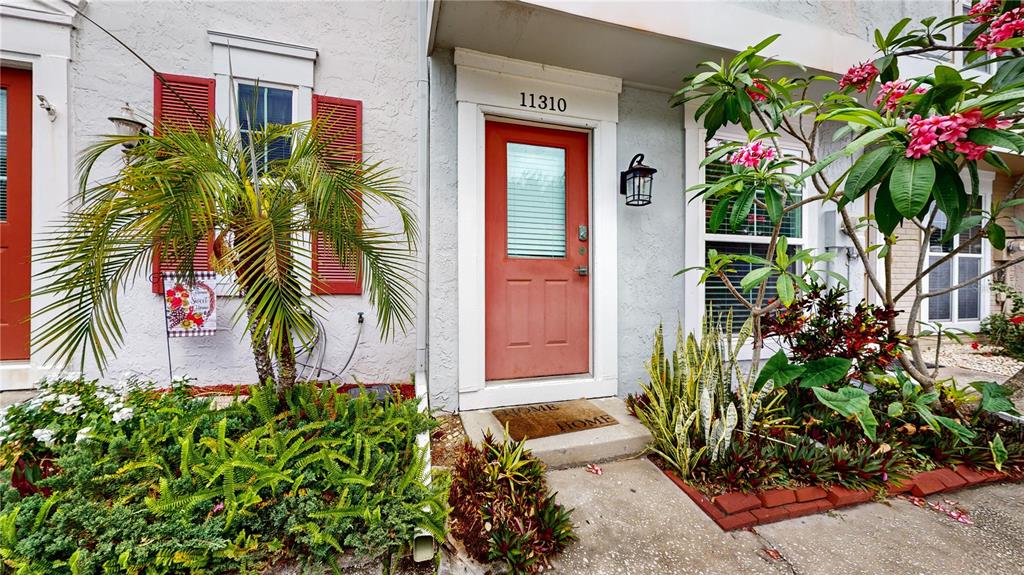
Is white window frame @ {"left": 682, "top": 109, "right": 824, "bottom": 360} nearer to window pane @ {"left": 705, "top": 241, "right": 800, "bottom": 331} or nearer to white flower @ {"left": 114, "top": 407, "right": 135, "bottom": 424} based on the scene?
window pane @ {"left": 705, "top": 241, "right": 800, "bottom": 331}

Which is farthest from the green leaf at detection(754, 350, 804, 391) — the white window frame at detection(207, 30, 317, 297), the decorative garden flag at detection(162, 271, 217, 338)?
the decorative garden flag at detection(162, 271, 217, 338)

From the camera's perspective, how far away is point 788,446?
1863mm

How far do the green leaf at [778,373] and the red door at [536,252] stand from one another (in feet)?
3.64

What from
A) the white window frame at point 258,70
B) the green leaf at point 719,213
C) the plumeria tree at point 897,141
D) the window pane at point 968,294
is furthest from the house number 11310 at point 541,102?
the window pane at point 968,294

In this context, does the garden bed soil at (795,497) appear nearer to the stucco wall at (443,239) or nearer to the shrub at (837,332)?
the shrub at (837,332)

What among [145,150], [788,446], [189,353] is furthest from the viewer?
[189,353]

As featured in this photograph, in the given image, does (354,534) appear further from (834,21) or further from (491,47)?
(834,21)

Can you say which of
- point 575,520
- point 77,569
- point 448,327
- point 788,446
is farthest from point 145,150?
point 788,446

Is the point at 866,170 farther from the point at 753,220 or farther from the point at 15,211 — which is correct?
the point at 15,211

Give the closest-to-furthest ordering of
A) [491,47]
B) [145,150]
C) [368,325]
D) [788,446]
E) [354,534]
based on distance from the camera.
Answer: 1. [354,534]
2. [145,150]
3. [788,446]
4. [491,47]
5. [368,325]

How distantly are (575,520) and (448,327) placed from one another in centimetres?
136

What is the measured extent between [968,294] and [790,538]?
20.2 feet

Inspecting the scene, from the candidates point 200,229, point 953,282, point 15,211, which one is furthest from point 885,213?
point 953,282

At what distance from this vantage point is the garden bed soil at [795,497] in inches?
63.3
